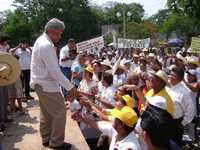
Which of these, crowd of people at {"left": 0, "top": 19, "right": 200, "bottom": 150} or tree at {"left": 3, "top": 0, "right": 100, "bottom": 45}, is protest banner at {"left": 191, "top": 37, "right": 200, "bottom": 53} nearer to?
crowd of people at {"left": 0, "top": 19, "right": 200, "bottom": 150}

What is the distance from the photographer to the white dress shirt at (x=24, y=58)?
1230cm

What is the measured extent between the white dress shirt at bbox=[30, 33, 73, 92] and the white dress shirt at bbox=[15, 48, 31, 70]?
6.02m

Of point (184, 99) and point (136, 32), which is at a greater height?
point (184, 99)

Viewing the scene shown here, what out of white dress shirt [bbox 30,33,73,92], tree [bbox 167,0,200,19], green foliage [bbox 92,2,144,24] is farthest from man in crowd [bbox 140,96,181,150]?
green foliage [bbox 92,2,144,24]

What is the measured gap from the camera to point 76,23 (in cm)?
6238

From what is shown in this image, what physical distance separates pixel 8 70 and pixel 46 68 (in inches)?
33.2

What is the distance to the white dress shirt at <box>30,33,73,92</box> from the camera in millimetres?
6062

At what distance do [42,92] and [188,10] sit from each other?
1856 centimetres

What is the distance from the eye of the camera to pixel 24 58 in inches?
488

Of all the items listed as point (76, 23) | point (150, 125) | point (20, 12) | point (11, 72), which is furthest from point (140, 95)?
point (20, 12)

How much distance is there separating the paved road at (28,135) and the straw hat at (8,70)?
1534 millimetres

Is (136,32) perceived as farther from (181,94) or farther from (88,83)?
(181,94)

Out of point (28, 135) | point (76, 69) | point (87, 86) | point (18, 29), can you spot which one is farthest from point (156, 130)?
point (18, 29)

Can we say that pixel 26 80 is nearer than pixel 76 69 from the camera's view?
No
